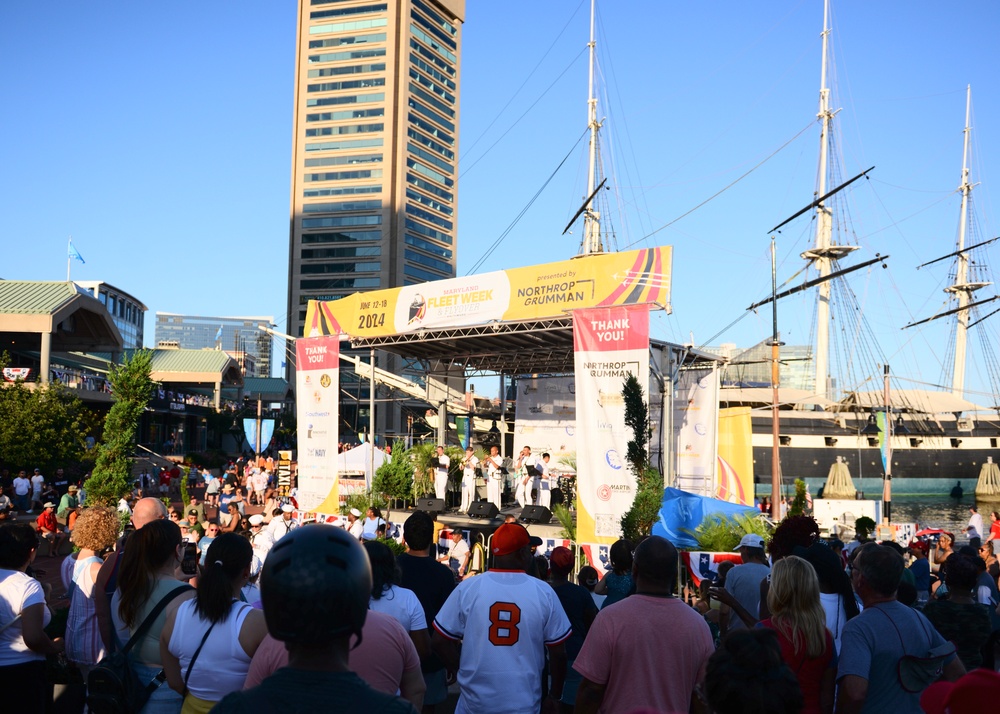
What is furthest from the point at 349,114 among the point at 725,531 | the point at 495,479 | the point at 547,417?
the point at 725,531

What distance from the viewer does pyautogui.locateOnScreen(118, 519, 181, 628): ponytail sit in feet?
13.4

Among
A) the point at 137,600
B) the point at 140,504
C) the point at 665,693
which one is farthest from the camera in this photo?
the point at 140,504

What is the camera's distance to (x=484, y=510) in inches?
865

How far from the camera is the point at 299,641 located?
1.71 m

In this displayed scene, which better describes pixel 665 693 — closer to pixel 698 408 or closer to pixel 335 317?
pixel 698 408

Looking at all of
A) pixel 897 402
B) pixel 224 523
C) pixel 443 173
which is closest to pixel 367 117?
pixel 443 173

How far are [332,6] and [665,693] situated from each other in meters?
118

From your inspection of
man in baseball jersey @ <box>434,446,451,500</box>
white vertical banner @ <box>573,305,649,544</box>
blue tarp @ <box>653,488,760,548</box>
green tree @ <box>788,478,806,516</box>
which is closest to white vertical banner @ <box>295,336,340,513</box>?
man in baseball jersey @ <box>434,446,451,500</box>

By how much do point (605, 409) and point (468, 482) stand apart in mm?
7604

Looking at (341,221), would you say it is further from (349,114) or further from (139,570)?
(139,570)

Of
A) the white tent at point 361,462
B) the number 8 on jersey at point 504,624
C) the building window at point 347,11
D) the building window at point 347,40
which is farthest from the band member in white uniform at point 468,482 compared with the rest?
the building window at point 347,11

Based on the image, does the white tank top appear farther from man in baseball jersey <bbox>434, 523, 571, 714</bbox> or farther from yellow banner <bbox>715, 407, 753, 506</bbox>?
yellow banner <bbox>715, 407, 753, 506</bbox>

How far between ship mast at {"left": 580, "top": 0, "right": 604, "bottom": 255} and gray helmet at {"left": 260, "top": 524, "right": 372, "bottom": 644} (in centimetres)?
4216

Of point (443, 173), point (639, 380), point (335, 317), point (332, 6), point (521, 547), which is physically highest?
point (332, 6)
